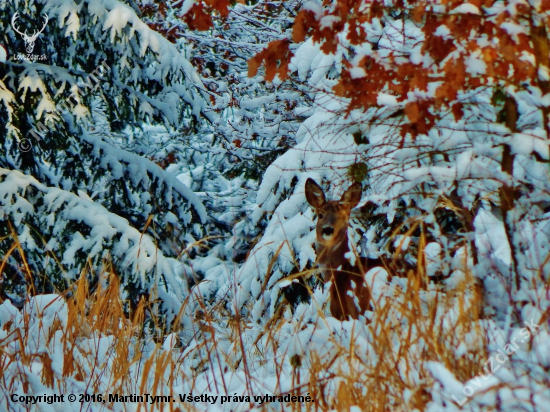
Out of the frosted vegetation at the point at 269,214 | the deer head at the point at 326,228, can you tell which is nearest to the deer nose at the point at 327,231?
the deer head at the point at 326,228

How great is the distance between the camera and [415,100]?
305 cm

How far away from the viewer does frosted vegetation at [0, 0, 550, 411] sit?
2623mm

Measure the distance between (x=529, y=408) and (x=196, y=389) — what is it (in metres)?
1.48

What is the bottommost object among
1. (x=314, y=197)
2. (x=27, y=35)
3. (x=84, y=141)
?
(x=314, y=197)

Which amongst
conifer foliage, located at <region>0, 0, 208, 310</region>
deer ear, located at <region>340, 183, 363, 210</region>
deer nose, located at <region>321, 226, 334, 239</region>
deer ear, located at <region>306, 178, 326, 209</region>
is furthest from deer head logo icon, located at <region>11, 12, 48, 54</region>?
deer ear, located at <region>340, 183, 363, 210</region>

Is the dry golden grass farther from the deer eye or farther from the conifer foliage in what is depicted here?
the conifer foliage

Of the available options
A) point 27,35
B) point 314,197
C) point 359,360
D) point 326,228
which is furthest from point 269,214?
point 359,360

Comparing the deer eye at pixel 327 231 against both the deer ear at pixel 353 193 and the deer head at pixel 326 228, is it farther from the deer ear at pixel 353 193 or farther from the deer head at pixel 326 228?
the deer ear at pixel 353 193

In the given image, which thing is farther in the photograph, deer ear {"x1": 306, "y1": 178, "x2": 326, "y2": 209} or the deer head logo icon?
the deer head logo icon

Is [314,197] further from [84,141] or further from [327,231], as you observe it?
[84,141]

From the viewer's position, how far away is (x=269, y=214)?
303 inches

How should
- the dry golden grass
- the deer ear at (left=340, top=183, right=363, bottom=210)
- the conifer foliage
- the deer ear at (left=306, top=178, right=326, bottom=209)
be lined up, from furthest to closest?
1. the conifer foliage
2. the deer ear at (left=306, top=178, right=326, bottom=209)
3. the deer ear at (left=340, top=183, right=363, bottom=210)
4. the dry golden grass

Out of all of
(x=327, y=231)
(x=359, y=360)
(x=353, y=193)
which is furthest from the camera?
(x=327, y=231)

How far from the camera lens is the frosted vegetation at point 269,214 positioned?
8.61ft
